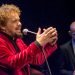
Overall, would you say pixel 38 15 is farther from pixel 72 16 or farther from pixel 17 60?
pixel 17 60

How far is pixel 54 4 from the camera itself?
423 centimetres

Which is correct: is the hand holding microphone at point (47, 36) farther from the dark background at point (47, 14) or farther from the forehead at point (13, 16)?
the dark background at point (47, 14)

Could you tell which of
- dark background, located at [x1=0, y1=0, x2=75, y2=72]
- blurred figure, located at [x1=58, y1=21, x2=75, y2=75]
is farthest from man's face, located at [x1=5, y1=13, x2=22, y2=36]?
dark background, located at [x1=0, y1=0, x2=75, y2=72]

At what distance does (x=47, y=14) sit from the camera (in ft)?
13.9

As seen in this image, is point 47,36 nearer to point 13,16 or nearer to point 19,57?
point 19,57

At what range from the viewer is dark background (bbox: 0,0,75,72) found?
416 cm

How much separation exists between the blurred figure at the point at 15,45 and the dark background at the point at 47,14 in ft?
5.15

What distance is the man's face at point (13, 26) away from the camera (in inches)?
96.5

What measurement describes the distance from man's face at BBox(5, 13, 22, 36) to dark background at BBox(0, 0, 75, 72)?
1.61 m

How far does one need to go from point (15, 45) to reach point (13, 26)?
0.14 meters

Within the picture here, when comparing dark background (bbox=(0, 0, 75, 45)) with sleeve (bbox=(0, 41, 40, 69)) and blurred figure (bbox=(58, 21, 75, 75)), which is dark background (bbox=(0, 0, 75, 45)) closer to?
blurred figure (bbox=(58, 21, 75, 75))

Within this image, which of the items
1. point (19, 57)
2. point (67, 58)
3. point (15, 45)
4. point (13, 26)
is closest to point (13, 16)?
point (13, 26)

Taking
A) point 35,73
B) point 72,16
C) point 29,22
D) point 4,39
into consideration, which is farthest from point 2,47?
point 72,16

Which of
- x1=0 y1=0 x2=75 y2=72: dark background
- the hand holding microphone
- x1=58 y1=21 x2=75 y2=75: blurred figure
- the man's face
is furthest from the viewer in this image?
x1=0 y1=0 x2=75 y2=72: dark background
